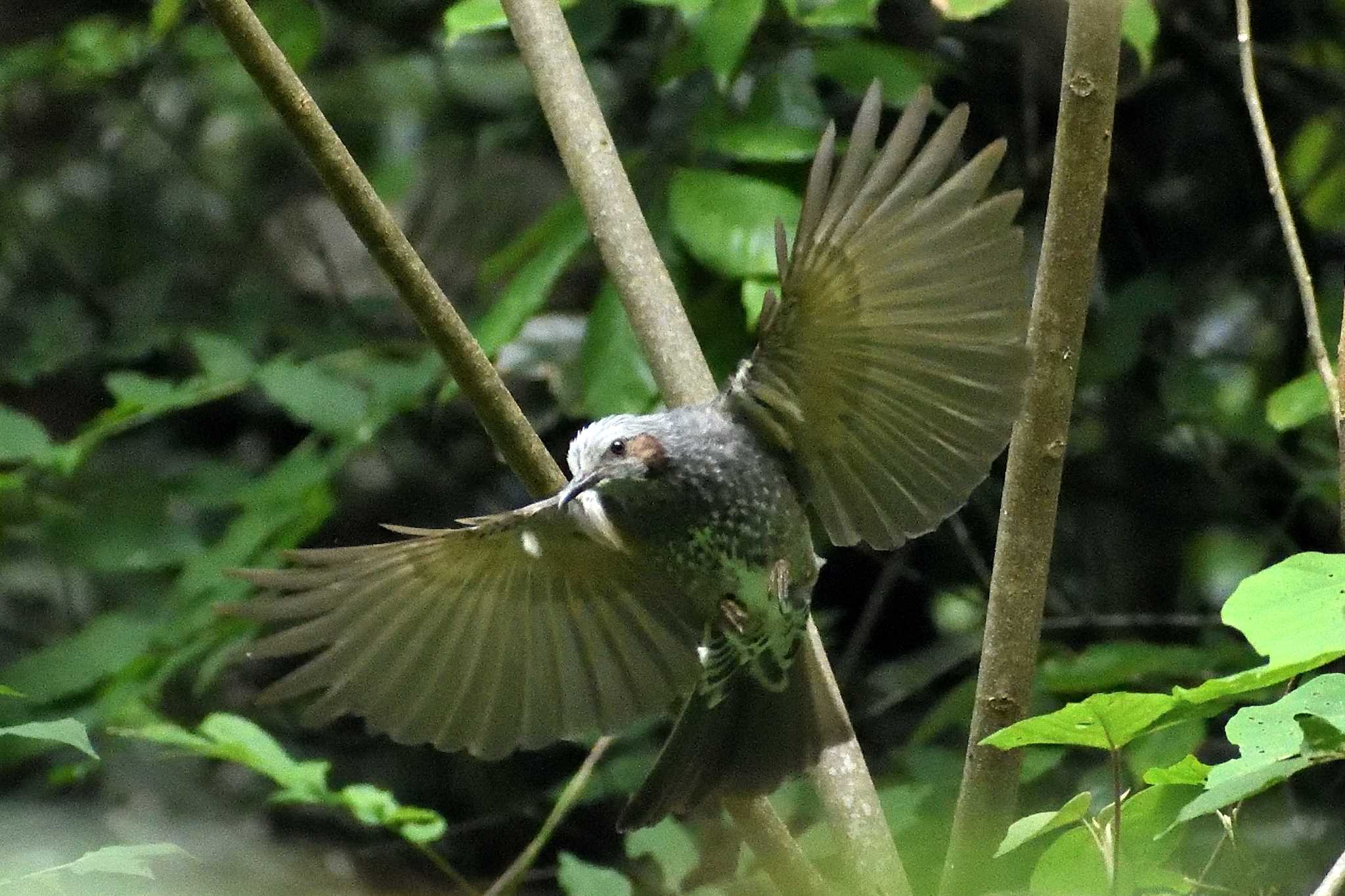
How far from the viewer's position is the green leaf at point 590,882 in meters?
2.11

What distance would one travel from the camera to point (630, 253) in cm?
218

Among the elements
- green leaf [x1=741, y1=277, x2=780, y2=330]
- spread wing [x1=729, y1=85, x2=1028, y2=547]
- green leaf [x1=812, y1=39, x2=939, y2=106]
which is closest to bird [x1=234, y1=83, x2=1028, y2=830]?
spread wing [x1=729, y1=85, x2=1028, y2=547]

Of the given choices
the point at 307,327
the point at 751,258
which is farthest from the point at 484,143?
the point at 751,258

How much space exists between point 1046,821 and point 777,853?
0.67m

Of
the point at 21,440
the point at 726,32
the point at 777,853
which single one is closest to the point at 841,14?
the point at 726,32

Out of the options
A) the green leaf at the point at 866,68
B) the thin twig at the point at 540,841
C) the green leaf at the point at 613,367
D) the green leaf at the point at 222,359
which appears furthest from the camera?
the green leaf at the point at 222,359

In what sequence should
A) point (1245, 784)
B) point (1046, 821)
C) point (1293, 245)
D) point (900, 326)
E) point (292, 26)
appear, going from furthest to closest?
1. point (292, 26)
2. point (900, 326)
3. point (1293, 245)
4. point (1046, 821)
5. point (1245, 784)

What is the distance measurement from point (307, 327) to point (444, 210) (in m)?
0.75

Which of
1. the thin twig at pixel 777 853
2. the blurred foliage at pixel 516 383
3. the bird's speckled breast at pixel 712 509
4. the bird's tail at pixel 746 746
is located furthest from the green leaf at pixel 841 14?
the thin twig at pixel 777 853

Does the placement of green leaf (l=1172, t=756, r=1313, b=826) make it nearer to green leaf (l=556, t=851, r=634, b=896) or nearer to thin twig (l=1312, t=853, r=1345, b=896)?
thin twig (l=1312, t=853, r=1345, b=896)

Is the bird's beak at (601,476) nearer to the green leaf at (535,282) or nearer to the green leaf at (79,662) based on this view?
the green leaf at (535,282)

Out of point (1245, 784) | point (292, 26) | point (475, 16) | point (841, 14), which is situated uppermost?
point (292, 26)

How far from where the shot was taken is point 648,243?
2197 mm

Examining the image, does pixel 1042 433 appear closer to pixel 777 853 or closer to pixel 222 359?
pixel 777 853
